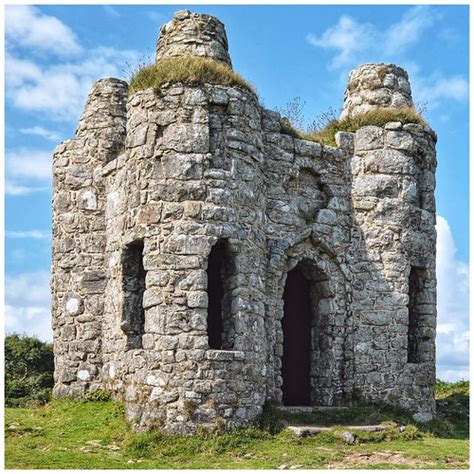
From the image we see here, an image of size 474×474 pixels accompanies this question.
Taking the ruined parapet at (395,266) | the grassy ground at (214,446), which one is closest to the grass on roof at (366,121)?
Answer: the ruined parapet at (395,266)

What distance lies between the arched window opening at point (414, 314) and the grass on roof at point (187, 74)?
551cm

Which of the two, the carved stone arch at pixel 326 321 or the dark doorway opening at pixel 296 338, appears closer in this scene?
the carved stone arch at pixel 326 321

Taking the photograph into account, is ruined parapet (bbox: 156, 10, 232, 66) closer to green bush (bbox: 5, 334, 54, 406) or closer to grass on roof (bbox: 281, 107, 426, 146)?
grass on roof (bbox: 281, 107, 426, 146)

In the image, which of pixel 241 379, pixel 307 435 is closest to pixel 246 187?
pixel 241 379

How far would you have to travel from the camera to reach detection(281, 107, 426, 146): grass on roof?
1772cm

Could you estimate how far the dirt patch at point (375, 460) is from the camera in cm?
1275

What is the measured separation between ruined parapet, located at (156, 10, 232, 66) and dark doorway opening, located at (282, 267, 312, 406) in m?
4.86

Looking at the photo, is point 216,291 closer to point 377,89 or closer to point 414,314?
point 414,314

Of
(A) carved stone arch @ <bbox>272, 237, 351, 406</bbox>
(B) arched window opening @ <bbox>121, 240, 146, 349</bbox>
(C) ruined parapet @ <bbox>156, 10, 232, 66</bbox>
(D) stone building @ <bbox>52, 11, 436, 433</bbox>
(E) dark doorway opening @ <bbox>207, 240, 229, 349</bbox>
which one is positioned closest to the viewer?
(D) stone building @ <bbox>52, 11, 436, 433</bbox>

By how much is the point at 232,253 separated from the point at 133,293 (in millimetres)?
2140

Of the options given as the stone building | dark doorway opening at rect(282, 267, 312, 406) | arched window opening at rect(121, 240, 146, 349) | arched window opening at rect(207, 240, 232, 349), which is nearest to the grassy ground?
the stone building

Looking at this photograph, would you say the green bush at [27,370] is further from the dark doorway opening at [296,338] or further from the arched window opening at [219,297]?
the dark doorway opening at [296,338]

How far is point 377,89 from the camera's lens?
18.6 meters

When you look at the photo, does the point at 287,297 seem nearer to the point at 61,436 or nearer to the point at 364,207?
the point at 364,207
